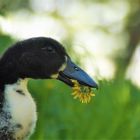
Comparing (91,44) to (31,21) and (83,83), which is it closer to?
(31,21)

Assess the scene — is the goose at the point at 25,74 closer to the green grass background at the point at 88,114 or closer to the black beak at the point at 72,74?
the black beak at the point at 72,74

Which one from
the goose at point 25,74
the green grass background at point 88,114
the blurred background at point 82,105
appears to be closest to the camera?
the goose at point 25,74

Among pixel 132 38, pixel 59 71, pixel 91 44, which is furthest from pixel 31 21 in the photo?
pixel 59 71

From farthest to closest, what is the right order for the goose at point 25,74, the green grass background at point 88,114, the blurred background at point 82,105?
the green grass background at point 88,114 → the blurred background at point 82,105 → the goose at point 25,74

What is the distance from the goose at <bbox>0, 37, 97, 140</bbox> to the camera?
5902 mm

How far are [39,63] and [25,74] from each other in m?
0.11

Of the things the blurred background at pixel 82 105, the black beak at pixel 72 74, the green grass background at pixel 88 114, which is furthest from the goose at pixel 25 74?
the green grass background at pixel 88 114

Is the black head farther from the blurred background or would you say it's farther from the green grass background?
the green grass background

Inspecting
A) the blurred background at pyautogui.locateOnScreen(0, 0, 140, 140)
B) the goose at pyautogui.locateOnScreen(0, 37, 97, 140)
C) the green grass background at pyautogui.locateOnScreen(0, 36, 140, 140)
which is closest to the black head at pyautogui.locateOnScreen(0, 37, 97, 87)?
the goose at pyautogui.locateOnScreen(0, 37, 97, 140)

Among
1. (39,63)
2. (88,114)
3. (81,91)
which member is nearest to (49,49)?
(39,63)

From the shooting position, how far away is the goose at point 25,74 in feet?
19.4

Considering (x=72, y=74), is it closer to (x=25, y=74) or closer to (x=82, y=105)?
(x=25, y=74)

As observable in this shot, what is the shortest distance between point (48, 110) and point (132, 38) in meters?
7.36

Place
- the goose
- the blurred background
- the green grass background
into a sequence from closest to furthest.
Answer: the goose < the blurred background < the green grass background
